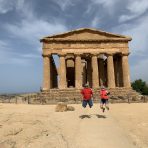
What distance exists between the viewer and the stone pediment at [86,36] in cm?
4662

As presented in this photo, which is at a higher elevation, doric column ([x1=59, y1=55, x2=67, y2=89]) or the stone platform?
doric column ([x1=59, y1=55, x2=67, y2=89])

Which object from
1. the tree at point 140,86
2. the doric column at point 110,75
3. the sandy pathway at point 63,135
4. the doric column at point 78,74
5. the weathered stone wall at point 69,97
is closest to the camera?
the sandy pathway at point 63,135

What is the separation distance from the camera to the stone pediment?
153 feet

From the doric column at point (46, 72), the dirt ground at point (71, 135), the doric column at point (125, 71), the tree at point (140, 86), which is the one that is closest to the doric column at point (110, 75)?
the doric column at point (125, 71)

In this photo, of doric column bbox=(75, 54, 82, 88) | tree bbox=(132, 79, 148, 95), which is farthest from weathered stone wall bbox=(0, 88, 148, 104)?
tree bbox=(132, 79, 148, 95)

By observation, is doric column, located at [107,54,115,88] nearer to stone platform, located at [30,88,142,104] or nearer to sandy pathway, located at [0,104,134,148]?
stone platform, located at [30,88,142,104]

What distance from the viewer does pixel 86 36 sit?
47.2 metres

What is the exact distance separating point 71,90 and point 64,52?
714 cm

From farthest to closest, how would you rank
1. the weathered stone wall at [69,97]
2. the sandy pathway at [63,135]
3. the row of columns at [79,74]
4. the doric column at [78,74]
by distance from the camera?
the doric column at [78,74], the row of columns at [79,74], the weathered stone wall at [69,97], the sandy pathway at [63,135]

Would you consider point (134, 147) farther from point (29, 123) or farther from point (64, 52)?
point (64, 52)

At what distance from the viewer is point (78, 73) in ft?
155

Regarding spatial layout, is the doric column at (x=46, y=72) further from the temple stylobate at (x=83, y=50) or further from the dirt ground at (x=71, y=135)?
the dirt ground at (x=71, y=135)

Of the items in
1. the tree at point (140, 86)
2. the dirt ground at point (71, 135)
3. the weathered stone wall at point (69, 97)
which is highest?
the tree at point (140, 86)

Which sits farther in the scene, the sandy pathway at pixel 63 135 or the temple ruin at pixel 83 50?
the temple ruin at pixel 83 50
